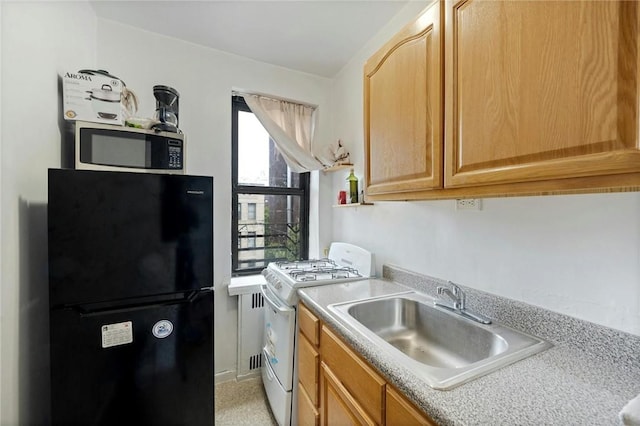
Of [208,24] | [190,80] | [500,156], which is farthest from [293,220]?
[500,156]

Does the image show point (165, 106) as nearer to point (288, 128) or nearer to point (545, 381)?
point (288, 128)

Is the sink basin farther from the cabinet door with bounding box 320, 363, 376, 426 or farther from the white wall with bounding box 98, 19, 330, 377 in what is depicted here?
the white wall with bounding box 98, 19, 330, 377

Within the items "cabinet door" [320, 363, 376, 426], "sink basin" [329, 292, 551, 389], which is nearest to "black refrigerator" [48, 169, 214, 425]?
"cabinet door" [320, 363, 376, 426]

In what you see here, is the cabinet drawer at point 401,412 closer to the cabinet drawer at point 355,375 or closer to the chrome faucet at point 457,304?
the cabinet drawer at point 355,375

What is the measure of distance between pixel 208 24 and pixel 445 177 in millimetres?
1892

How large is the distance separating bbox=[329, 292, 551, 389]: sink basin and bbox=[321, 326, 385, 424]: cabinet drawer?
0.10 m

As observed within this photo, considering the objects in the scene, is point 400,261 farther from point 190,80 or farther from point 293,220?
point 190,80

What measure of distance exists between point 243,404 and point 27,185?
182 cm

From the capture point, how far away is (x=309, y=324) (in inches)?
54.6

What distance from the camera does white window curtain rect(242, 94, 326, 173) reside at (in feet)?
7.47

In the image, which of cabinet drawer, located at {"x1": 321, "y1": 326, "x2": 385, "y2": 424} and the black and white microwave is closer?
cabinet drawer, located at {"x1": 321, "y1": 326, "x2": 385, "y2": 424}

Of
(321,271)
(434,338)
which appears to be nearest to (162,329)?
(321,271)

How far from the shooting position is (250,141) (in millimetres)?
2402

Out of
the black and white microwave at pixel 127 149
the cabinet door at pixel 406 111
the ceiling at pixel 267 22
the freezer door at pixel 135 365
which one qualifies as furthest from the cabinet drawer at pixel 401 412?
the ceiling at pixel 267 22
